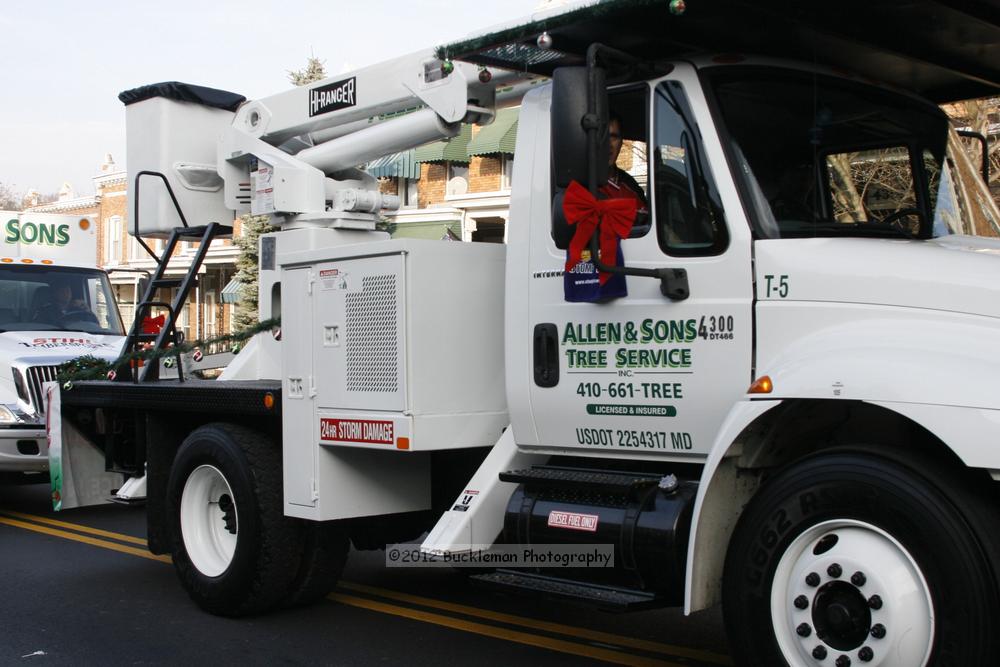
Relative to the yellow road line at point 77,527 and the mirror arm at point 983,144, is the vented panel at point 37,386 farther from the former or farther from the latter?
the mirror arm at point 983,144

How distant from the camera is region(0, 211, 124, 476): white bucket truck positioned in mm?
10375

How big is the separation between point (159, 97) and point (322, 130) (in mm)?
1282

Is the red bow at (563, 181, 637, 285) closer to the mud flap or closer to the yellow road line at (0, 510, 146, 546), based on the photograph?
the mud flap

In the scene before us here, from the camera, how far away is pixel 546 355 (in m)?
5.12

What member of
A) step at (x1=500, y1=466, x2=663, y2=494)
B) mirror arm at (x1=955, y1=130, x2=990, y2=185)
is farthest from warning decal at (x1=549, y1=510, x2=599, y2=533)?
mirror arm at (x1=955, y1=130, x2=990, y2=185)

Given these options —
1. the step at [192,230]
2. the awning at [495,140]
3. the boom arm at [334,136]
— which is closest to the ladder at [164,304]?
the step at [192,230]

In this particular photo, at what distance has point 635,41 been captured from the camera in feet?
16.2

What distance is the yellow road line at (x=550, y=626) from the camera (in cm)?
564

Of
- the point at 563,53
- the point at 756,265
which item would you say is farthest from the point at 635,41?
the point at 756,265

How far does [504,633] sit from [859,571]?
111 inches

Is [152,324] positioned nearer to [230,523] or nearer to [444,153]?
[230,523]

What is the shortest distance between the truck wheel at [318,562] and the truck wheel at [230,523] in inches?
3.1

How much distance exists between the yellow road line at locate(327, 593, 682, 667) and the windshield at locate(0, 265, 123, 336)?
19.8 ft

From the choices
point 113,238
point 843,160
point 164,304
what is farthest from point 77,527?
point 113,238
